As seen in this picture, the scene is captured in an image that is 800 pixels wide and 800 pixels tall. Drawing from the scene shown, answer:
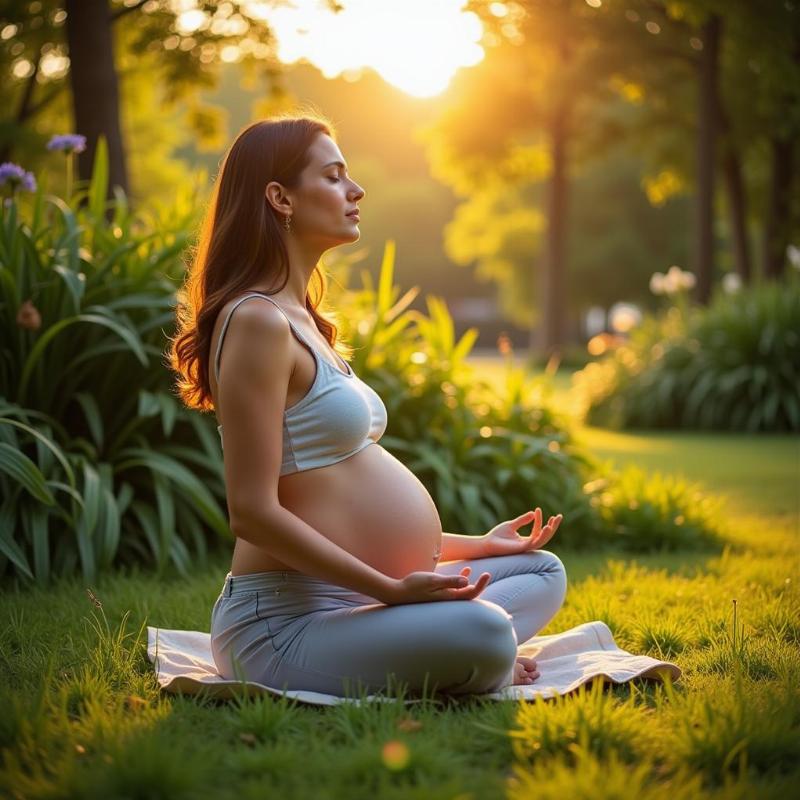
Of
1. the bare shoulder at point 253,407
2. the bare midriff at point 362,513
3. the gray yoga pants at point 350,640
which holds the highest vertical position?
the bare shoulder at point 253,407

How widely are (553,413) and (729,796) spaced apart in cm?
410

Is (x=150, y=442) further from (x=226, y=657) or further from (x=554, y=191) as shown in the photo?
(x=554, y=191)

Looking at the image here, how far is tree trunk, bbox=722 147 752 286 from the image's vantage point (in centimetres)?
1927

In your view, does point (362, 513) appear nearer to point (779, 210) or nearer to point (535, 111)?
point (779, 210)

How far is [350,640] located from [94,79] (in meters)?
6.10

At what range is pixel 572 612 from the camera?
397 centimetres

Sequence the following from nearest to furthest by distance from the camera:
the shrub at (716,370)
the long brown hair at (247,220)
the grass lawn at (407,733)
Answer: the grass lawn at (407,733)
the long brown hair at (247,220)
the shrub at (716,370)

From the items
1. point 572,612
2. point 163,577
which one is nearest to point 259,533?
point 572,612

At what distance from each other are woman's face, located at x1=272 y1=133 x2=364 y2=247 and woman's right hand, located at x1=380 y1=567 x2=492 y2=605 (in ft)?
2.99

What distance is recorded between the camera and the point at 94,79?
7.63 m

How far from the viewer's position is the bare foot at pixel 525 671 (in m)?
2.93

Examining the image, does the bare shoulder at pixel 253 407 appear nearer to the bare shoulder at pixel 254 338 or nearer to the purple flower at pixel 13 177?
the bare shoulder at pixel 254 338

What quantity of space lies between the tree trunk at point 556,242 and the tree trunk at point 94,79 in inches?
644

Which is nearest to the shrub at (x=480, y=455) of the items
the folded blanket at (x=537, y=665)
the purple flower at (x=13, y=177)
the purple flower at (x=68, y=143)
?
the purple flower at (x=68, y=143)
